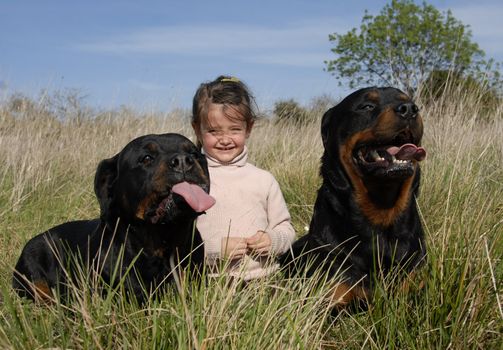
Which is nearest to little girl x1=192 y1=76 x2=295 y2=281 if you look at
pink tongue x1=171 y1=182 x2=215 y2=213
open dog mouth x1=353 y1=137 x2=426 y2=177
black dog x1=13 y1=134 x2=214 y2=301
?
black dog x1=13 y1=134 x2=214 y2=301

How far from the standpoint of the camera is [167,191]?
3.05m

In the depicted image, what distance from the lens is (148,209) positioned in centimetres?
312

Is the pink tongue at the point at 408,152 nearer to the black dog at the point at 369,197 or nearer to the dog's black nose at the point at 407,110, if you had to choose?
the black dog at the point at 369,197

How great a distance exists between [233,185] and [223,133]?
35cm

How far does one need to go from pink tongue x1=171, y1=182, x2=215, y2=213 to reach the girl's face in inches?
42.5

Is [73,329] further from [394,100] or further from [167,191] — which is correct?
[394,100]

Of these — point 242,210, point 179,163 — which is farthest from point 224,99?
point 179,163

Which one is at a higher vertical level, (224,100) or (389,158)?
(224,100)

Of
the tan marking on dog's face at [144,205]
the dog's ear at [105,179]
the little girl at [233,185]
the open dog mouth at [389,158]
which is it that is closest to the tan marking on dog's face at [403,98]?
the open dog mouth at [389,158]

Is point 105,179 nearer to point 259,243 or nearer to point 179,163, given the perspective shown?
point 179,163

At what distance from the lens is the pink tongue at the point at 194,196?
295 centimetres

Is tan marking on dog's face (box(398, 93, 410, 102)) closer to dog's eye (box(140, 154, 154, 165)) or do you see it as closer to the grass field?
the grass field

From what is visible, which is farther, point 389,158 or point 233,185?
point 233,185

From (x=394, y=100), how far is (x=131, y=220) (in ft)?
5.15
